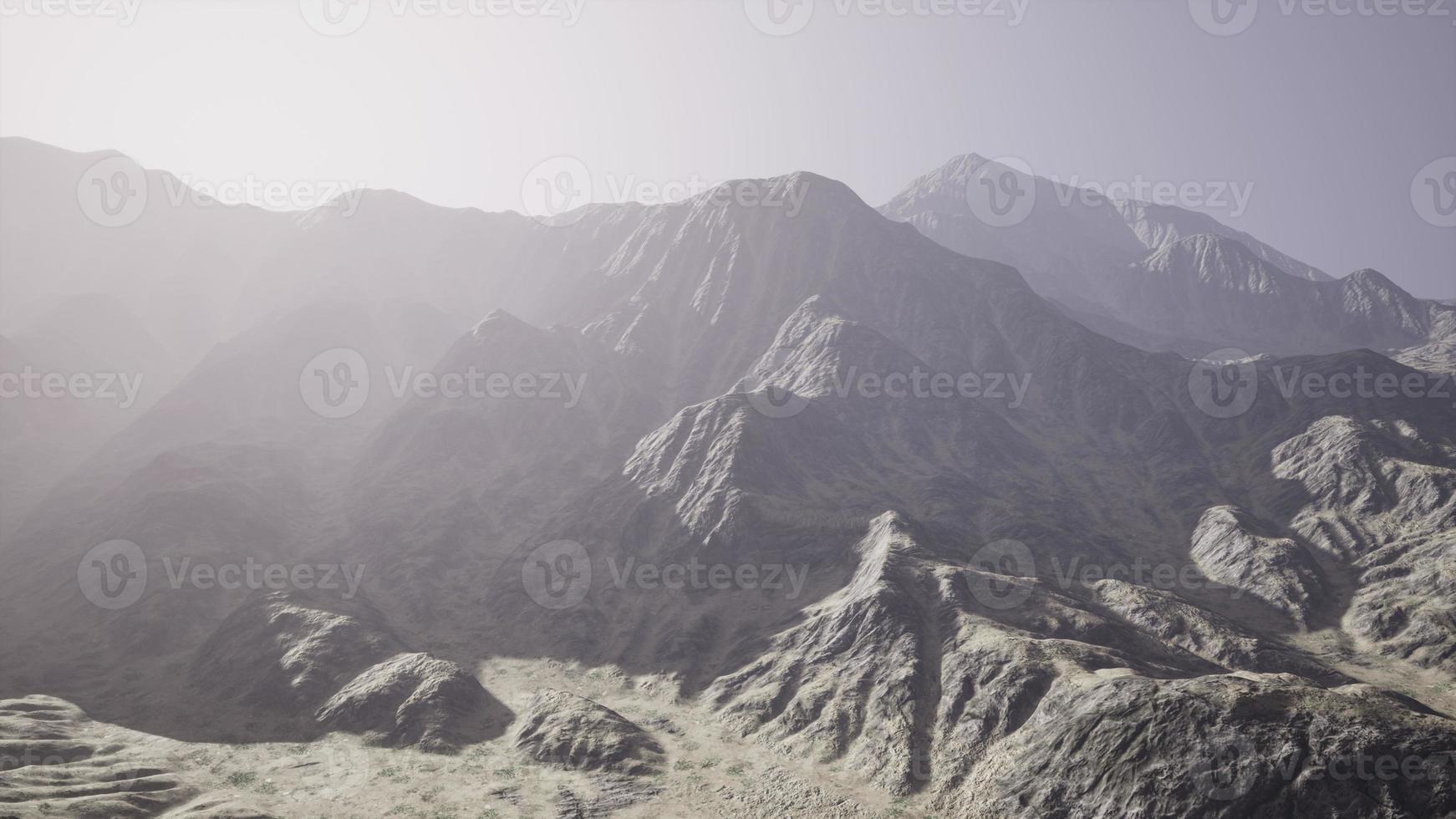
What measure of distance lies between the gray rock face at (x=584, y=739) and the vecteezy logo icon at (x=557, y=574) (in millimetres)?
21594

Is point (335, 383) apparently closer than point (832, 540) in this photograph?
No

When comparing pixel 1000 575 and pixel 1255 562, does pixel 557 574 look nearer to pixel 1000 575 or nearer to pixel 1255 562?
pixel 1000 575

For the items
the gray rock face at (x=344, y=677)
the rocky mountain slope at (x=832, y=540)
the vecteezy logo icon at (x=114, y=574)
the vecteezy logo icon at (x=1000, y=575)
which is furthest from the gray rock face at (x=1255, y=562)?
the vecteezy logo icon at (x=114, y=574)

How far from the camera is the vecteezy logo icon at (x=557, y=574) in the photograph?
72.1 meters

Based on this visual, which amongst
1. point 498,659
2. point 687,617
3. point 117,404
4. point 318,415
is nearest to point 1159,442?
point 687,617

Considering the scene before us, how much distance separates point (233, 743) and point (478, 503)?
169ft

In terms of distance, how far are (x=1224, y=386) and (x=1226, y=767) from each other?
104562 mm
